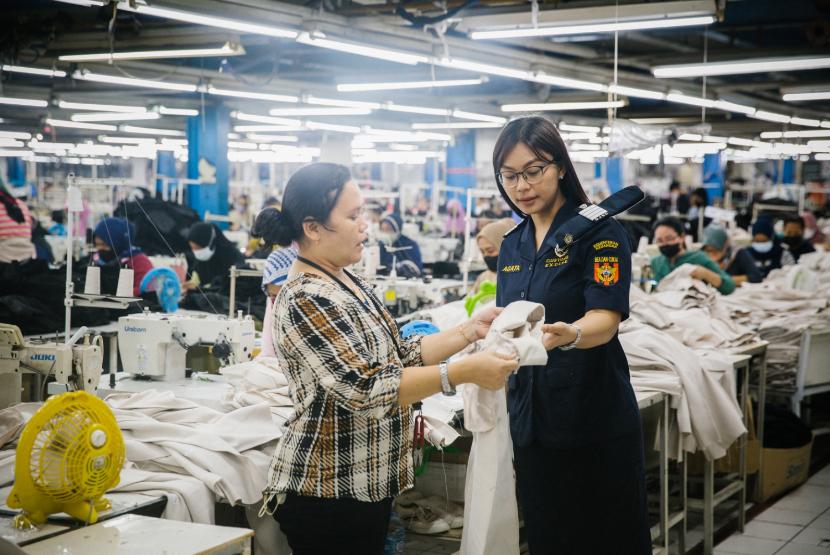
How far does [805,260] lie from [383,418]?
6.81 meters

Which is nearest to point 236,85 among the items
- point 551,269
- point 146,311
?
point 146,311

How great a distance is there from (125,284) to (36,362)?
69 cm

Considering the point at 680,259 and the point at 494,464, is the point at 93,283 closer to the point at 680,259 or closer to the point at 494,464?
the point at 494,464

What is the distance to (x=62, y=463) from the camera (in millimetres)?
1929

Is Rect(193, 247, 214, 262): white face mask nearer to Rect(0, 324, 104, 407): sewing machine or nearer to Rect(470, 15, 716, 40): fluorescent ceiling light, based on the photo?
Rect(470, 15, 716, 40): fluorescent ceiling light

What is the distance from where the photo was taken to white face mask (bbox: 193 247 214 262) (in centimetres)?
711

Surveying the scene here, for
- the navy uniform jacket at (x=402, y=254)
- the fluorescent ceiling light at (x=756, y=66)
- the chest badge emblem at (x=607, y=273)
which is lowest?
the navy uniform jacket at (x=402, y=254)

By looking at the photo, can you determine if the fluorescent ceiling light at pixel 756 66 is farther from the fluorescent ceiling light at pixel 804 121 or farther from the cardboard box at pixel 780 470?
the fluorescent ceiling light at pixel 804 121

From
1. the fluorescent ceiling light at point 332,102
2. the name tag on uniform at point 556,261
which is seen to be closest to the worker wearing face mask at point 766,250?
the fluorescent ceiling light at point 332,102

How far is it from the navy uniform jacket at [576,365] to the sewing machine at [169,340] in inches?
64.4

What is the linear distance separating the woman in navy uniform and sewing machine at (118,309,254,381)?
5.30 feet

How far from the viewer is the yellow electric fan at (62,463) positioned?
191 centimetres

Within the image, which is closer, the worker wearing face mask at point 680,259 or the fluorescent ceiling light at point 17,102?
the fluorescent ceiling light at point 17,102

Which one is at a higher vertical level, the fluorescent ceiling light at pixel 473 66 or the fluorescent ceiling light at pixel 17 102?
the fluorescent ceiling light at pixel 473 66
